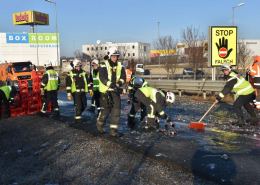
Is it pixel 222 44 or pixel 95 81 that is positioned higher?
pixel 222 44

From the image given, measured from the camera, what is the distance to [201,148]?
5.93 m

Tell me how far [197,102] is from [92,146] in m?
8.20

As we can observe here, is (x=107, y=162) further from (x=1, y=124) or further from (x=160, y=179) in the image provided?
(x=1, y=124)

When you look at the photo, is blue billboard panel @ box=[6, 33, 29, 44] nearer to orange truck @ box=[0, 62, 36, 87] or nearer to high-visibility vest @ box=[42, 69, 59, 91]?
orange truck @ box=[0, 62, 36, 87]

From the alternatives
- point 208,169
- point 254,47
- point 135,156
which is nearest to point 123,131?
point 135,156

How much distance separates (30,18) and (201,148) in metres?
72.0

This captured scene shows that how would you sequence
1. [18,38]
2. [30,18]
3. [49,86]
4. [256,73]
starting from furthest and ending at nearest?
[30,18]
[18,38]
[256,73]
[49,86]

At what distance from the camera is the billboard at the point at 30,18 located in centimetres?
6900

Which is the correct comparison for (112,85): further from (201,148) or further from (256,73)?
(256,73)

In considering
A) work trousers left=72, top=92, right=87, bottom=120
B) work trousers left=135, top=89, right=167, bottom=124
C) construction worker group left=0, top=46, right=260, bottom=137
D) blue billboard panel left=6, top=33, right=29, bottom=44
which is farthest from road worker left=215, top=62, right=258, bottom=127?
blue billboard panel left=6, top=33, right=29, bottom=44

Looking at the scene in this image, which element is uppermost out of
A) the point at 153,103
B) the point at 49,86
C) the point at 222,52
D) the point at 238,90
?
the point at 222,52

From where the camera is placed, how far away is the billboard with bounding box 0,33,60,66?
66250mm

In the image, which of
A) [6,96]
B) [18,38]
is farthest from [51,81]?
[18,38]

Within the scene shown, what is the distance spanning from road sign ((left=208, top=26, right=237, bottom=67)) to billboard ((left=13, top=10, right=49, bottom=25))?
210 ft
